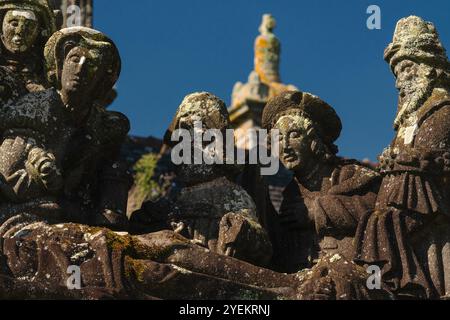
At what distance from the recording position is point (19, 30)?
13422mm

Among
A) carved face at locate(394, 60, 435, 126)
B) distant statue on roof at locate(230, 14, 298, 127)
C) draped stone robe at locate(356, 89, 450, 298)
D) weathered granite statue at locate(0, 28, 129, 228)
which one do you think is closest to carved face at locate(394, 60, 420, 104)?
carved face at locate(394, 60, 435, 126)

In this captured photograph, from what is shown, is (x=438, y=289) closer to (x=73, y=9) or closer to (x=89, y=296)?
(x=89, y=296)

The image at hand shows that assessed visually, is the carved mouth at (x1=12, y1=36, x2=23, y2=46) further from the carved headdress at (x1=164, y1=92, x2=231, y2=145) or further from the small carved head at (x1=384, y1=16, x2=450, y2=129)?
the small carved head at (x1=384, y1=16, x2=450, y2=129)

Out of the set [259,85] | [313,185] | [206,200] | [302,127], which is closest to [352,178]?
[313,185]

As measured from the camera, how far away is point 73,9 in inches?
655

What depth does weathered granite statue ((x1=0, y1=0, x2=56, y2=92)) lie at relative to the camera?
44.1 feet

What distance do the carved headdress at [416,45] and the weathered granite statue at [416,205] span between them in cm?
16

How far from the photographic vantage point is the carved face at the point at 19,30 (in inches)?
529

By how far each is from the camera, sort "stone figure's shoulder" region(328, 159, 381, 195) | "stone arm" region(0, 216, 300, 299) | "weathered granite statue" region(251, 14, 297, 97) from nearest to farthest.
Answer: "stone arm" region(0, 216, 300, 299) < "stone figure's shoulder" region(328, 159, 381, 195) < "weathered granite statue" region(251, 14, 297, 97)

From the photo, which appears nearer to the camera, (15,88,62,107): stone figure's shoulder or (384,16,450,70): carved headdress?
(15,88,62,107): stone figure's shoulder

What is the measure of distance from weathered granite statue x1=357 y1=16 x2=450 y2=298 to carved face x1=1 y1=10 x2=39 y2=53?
328cm

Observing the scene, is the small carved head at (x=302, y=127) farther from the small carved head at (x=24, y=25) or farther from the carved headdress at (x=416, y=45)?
the small carved head at (x=24, y=25)

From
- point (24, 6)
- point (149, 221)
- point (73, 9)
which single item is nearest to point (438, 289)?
point (149, 221)

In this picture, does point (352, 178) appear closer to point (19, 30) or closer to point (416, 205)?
point (416, 205)
